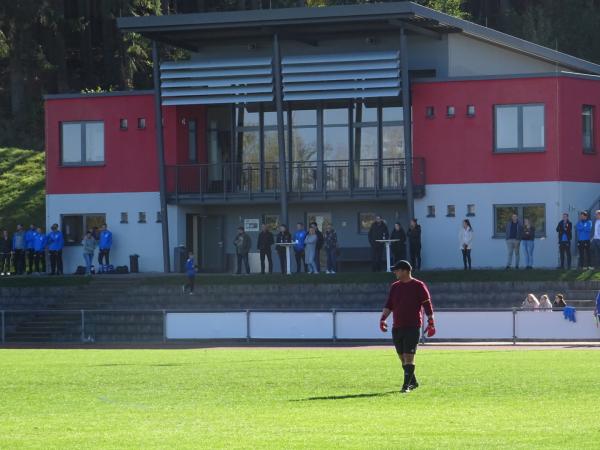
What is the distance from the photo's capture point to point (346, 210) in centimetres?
5100

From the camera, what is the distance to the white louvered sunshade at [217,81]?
49031mm

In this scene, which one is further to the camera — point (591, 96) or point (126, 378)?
point (591, 96)

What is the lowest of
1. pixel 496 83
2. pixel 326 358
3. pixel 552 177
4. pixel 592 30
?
pixel 326 358

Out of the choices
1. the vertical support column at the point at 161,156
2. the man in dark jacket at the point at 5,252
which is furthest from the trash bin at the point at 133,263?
the man in dark jacket at the point at 5,252

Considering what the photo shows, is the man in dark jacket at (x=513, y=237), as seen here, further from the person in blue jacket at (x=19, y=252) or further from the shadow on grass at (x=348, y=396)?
the shadow on grass at (x=348, y=396)

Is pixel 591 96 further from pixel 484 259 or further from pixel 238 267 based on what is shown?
pixel 238 267

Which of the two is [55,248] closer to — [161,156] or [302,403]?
[161,156]

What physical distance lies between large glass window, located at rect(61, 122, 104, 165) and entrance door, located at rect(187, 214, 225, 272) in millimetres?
4410

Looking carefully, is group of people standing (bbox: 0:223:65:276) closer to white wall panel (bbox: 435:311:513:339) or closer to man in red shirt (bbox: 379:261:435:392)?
white wall panel (bbox: 435:311:513:339)

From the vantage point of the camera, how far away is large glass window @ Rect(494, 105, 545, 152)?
47.5 m

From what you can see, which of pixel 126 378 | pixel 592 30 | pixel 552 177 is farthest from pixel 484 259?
pixel 592 30

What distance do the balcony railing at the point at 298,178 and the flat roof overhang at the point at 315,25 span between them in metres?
4.58

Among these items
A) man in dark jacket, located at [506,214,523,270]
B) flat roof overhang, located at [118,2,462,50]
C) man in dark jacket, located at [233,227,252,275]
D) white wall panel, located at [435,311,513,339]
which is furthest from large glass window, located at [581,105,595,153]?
white wall panel, located at [435,311,513,339]

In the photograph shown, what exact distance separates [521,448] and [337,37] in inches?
1502
